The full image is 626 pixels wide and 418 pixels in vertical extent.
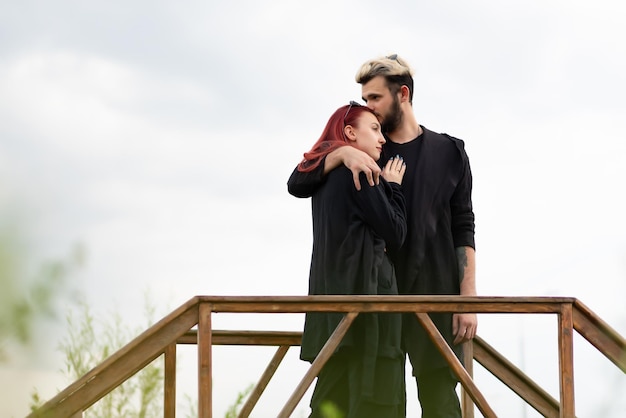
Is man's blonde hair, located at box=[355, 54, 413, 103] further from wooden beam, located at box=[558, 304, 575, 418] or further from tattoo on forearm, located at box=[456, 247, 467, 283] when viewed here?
wooden beam, located at box=[558, 304, 575, 418]

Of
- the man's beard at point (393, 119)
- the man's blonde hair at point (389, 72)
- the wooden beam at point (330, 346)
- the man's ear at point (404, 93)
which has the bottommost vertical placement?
the wooden beam at point (330, 346)

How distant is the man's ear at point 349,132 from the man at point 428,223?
0.36 meters

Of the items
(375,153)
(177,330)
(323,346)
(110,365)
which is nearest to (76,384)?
(110,365)

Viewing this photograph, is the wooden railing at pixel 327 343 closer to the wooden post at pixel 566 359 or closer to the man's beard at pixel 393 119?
the wooden post at pixel 566 359

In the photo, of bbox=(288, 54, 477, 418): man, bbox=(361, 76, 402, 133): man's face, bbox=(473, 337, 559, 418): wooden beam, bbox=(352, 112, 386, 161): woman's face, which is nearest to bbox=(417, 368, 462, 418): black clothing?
bbox=(288, 54, 477, 418): man

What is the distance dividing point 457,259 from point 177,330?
1.73m

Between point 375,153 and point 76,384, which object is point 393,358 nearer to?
point 375,153

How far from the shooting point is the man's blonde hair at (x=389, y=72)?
199 inches

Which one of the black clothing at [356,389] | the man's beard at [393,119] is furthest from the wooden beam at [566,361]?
the man's beard at [393,119]

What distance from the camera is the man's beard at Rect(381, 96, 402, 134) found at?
5.09m

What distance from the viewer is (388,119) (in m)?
5.12

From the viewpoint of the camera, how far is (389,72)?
16.5ft

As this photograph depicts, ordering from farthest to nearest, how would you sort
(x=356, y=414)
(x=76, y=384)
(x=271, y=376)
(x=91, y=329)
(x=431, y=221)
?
1. (x=271, y=376)
2. (x=431, y=221)
3. (x=356, y=414)
4. (x=76, y=384)
5. (x=91, y=329)

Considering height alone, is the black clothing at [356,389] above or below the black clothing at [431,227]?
below
